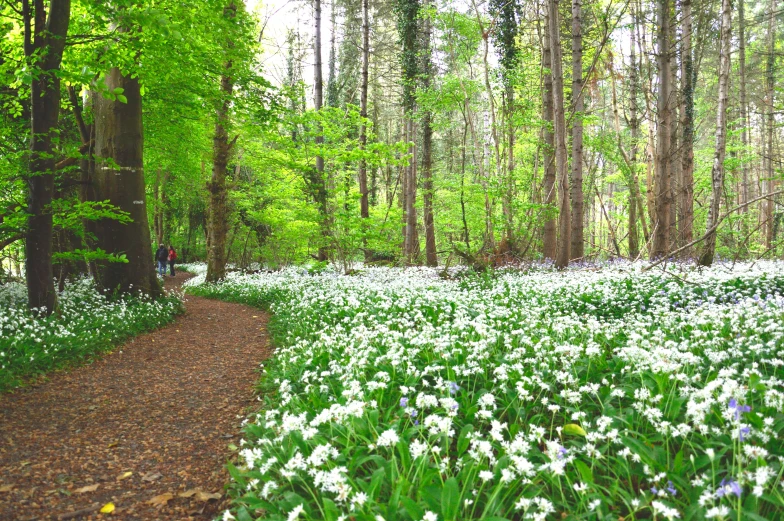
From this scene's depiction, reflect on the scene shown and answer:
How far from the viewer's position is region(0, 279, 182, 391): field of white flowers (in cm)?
549

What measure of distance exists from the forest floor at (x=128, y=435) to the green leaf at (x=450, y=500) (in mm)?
1749

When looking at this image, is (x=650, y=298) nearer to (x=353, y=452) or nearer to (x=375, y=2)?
(x=353, y=452)

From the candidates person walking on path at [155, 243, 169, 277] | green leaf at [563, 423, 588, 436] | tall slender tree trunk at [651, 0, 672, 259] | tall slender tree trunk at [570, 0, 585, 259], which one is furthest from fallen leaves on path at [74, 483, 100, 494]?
person walking on path at [155, 243, 169, 277]

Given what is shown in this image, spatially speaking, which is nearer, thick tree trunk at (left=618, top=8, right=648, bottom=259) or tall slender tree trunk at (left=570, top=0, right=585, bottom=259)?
tall slender tree trunk at (left=570, top=0, right=585, bottom=259)

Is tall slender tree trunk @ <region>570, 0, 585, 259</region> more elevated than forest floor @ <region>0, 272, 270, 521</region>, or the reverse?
tall slender tree trunk @ <region>570, 0, 585, 259</region>

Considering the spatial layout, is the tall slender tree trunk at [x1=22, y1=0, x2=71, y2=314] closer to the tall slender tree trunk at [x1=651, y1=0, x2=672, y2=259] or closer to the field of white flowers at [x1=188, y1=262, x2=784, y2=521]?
the field of white flowers at [x1=188, y1=262, x2=784, y2=521]

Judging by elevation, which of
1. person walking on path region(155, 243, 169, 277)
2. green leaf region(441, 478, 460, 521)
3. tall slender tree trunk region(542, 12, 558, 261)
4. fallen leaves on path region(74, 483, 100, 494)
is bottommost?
fallen leaves on path region(74, 483, 100, 494)

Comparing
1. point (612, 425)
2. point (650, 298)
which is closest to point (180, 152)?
point (650, 298)

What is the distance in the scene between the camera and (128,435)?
13.6 feet

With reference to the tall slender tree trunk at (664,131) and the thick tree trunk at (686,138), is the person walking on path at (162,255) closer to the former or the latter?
the tall slender tree trunk at (664,131)

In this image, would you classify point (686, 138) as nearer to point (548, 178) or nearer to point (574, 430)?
point (548, 178)

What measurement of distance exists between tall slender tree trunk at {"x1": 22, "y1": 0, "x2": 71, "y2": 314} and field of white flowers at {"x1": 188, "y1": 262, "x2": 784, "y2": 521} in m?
4.36

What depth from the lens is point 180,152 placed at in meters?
15.1

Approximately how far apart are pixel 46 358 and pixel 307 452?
4.94 m
